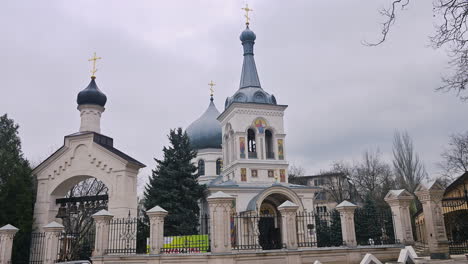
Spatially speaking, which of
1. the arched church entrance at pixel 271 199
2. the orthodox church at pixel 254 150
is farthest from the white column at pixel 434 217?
the orthodox church at pixel 254 150

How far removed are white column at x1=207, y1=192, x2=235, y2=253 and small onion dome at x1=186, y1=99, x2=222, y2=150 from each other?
22619 millimetres

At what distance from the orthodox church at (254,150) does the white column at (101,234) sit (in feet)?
36.8

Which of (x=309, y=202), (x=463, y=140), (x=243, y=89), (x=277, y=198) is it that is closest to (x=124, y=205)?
(x=277, y=198)

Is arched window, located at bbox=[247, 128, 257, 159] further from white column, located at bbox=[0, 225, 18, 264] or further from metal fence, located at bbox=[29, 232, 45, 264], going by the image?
white column, located at bbox=[0, 225, 18, 264]

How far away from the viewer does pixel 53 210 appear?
1853 centimetres

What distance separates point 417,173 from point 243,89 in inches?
732

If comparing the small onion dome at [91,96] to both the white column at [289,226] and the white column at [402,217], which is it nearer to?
the white column at [289,226]

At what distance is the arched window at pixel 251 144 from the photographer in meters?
27.6

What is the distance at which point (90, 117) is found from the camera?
797 inches

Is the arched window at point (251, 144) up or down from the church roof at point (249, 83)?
down

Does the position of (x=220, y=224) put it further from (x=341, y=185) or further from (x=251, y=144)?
(x=341, y=185)

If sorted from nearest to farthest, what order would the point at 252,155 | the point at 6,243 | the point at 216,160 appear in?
the point at 6,243 → the point at 252,155 → the point at 216,160

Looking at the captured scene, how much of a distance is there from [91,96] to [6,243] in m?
7.72

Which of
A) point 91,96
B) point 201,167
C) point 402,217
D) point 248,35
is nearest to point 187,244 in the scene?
point 402,217
